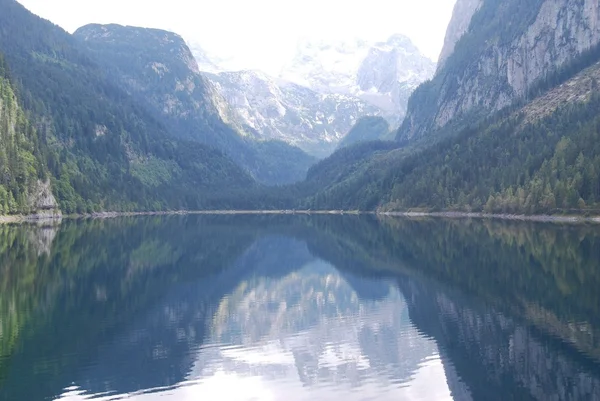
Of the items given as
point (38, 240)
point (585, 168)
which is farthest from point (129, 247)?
point (585, 168)

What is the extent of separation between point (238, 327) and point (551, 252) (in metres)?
60.1

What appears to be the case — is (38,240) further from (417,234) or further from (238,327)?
(238,327)

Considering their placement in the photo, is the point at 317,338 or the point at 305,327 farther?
the point at 305,327

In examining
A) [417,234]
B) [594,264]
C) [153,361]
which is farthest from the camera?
[417,234]

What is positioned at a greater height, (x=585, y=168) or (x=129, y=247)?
(x=585, y=168)

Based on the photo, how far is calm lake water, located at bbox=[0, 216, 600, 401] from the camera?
41.8 m

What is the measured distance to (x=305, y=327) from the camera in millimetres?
60219

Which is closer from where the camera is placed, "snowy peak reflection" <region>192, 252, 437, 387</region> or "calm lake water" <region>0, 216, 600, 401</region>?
"calm lake water" <region>0, 216, 600, 401</region>

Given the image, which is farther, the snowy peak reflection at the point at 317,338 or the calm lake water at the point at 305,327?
the snowy peak reflection at the point at 317,338

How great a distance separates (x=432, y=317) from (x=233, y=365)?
2106 cm

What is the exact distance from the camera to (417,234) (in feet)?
529

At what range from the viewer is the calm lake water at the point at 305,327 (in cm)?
4175

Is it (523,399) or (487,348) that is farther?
(487,348)

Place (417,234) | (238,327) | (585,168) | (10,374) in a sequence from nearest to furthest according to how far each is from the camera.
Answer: (10,374) < (238,327) < (417,234) < (585,168)
